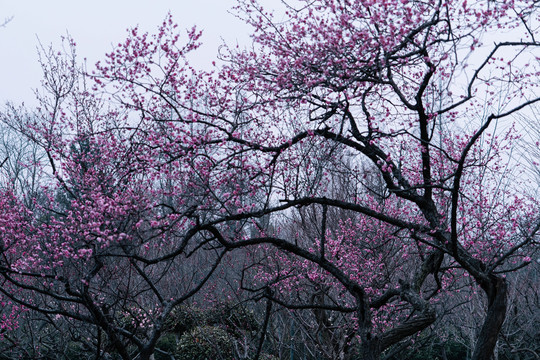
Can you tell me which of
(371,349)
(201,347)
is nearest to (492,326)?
(371,349)

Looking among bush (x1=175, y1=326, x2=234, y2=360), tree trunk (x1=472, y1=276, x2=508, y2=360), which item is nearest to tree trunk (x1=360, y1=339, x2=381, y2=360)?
tree trunk (x1=472, y1=276, x2=508, y2=360)

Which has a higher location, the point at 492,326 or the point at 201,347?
the point at 201,347

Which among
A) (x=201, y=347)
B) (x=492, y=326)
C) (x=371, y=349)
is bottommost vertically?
(x=371, y=349)

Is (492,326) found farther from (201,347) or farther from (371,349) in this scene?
(201,347)

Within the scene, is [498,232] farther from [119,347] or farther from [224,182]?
[119,347]

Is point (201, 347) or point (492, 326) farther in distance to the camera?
point (201, 347)

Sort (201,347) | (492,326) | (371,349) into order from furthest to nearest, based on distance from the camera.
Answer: (201,347), (492,326), (371,349)

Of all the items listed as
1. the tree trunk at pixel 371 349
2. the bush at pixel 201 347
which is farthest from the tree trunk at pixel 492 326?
the bush at pixel 201 347

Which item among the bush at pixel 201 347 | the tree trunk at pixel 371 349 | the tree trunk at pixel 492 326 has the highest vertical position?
the bush at pixel 201 347

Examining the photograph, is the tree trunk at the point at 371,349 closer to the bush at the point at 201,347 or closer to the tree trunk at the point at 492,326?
the tree trunk at the point at 492,326

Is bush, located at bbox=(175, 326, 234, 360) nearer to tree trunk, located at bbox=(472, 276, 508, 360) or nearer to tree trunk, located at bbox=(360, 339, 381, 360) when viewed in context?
tree trunk, located at bbox=(360, 339, 381, 360)

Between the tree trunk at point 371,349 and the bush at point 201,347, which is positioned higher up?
the bush at point 201,347

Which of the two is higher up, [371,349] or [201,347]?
[201,347]

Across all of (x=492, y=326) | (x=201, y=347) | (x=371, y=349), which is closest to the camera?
(x=371, y=349)
